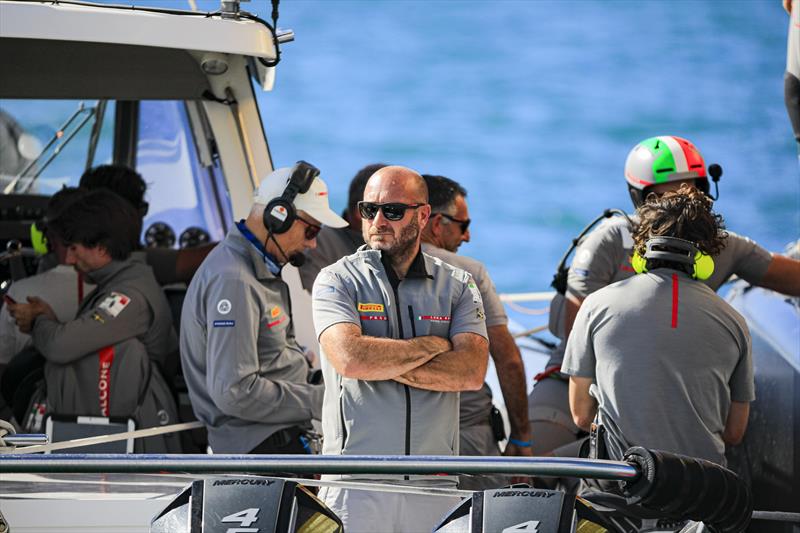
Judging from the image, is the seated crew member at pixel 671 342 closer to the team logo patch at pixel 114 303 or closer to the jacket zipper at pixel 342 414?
the jacket zipper at pixel 342 414

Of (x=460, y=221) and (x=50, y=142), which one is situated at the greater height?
(x=50, y=142)

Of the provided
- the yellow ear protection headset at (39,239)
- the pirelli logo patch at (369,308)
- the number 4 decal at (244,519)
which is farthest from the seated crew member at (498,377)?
the number 4 decal at (244,519)

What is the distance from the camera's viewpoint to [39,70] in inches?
224

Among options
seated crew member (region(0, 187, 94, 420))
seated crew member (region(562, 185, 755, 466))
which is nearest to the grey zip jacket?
seated crew member (region(0, 187, 94, 420))

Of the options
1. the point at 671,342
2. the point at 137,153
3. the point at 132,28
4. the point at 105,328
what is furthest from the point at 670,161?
the point at 137,153

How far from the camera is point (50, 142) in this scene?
702 cm

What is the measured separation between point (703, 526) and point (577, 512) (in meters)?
0.38

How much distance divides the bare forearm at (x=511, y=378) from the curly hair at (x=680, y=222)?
111cm

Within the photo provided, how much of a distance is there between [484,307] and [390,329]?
1.01m

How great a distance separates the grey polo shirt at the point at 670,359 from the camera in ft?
12.6

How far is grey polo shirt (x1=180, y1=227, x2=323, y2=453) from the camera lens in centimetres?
420

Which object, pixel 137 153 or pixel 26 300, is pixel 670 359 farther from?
pixel 137 153

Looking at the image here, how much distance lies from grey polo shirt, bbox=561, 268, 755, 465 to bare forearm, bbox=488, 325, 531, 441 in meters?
1.02

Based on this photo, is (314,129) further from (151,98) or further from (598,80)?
(151,98)
